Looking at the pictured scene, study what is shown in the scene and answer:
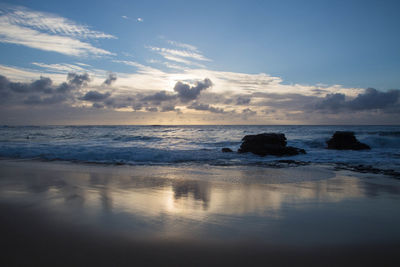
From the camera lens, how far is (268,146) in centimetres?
1476

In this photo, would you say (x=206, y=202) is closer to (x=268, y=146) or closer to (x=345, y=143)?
(x=268, y=146)

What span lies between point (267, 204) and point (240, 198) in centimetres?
58

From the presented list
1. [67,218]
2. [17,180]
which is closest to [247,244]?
[67,218]

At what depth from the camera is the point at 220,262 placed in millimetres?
2611

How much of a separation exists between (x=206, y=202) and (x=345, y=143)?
16.2m

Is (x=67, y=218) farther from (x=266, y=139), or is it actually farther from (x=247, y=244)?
(x=266, y=139)

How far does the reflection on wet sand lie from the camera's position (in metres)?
3.46

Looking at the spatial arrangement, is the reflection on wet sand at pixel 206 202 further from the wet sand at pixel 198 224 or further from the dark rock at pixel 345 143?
the dark rock at pixel 345 143

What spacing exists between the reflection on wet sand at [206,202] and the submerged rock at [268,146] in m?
7.00

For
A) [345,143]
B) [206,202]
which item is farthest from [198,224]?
[345,143]

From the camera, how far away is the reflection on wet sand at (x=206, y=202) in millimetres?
3455

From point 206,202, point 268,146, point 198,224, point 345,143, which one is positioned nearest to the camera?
point 198,224

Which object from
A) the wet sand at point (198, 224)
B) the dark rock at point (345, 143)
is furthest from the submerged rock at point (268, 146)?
the wet sand at point (198, 224)

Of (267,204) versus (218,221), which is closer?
(218,221)
